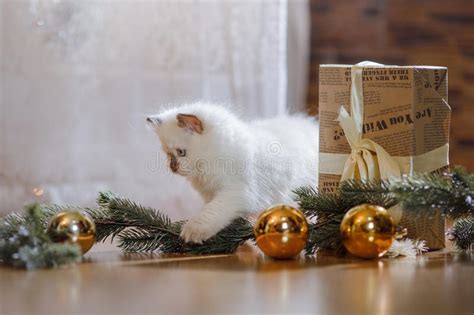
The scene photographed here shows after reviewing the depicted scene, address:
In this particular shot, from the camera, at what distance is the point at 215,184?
107 cm

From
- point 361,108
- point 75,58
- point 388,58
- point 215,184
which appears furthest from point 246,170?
point 388,58

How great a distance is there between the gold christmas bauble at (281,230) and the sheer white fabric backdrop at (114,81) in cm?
69

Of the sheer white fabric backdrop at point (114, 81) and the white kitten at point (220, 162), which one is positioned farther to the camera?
the sheer white fabric backdrop at point (114, 81)

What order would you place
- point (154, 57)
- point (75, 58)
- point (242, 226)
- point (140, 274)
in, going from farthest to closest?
point (154, 57), point (75, 58), point (242, 226), point (140, 274)

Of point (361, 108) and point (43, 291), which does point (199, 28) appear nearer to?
point (361, 108)

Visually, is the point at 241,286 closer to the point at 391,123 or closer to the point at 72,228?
the point at 72,228

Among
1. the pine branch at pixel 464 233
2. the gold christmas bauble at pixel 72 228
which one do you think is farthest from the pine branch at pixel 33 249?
the pine branch at pixel 464 233

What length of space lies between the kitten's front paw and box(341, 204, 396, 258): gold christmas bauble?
175 mm

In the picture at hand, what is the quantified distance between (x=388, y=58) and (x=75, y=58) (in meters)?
0.97

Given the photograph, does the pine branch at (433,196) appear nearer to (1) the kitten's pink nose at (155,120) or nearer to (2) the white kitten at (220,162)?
(2) the white kitten at (220,162)

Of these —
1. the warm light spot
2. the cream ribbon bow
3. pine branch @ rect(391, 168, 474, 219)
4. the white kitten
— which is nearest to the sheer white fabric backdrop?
the warm light spot

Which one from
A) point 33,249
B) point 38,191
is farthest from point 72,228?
point 38,191

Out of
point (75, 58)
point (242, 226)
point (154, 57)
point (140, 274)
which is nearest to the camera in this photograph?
point (140, 274)

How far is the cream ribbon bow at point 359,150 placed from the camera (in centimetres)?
103
